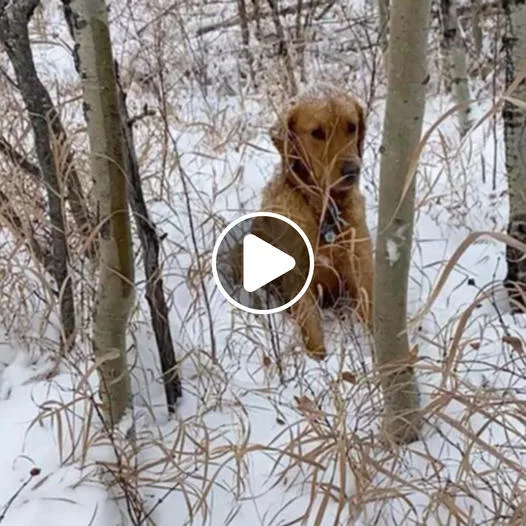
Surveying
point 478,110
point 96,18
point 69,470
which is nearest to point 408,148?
point 96,18

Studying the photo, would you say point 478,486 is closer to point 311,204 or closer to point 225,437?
point 225,437

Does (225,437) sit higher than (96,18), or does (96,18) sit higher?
(96,18)

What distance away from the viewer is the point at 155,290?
6.00 feet

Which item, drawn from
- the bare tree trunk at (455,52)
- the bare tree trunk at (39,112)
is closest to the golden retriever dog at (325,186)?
the bare tree trunk at (39,112)

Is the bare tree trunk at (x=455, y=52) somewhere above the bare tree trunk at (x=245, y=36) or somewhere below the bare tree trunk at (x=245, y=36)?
below

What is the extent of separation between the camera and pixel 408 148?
4.60 feet

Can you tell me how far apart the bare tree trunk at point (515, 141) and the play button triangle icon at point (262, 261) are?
0.60 m

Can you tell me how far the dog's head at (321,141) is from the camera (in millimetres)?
2314

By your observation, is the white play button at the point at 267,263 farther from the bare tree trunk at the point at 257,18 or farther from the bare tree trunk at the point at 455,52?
the bare tree trunk at the point at 257,18

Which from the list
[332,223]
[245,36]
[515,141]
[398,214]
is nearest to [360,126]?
[332,223]

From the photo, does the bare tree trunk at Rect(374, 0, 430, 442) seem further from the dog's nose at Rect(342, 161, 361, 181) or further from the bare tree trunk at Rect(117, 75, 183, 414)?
the dog's nose at Rect(342, 161, 361, 181)

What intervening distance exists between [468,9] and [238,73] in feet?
5.65

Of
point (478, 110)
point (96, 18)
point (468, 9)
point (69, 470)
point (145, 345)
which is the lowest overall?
point (69, 470)

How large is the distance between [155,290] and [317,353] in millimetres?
491
